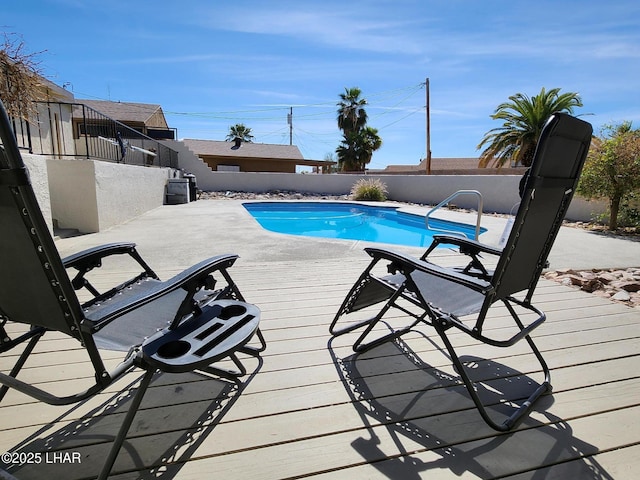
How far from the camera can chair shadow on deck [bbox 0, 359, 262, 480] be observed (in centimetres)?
109

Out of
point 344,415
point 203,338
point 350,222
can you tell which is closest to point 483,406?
point 344,415

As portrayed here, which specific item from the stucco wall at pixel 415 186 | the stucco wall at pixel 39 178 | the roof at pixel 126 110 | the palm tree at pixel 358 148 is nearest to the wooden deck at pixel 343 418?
the stucco wall at pixel 39 178

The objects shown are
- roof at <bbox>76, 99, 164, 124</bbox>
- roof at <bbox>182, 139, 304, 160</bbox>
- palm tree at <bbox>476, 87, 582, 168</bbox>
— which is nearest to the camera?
palm tree at <bbox>476, 87, 582, 168</bbox>

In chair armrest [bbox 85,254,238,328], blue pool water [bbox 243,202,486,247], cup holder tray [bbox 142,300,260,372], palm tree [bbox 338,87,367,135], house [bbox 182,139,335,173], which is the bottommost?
blue pool water [bbox 243,202,486,247]

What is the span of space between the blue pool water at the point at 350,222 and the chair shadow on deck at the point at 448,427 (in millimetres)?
6238

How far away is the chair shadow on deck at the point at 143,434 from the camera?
109 centimetres

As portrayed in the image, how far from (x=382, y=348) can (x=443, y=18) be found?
10902 mm

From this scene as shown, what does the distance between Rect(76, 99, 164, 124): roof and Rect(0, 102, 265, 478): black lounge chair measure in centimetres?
1960

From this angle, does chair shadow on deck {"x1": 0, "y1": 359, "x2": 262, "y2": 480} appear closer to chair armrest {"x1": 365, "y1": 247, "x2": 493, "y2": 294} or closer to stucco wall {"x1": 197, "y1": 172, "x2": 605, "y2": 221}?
chair armrest {"x1": 365, "y1": 247, "x2": 493, "y2": 294}

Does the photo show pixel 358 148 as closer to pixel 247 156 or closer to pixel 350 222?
pixel 247 156

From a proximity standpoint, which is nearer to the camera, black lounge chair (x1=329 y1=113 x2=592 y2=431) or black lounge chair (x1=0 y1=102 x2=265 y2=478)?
black lounge chair (x1=0 y1=102 x2=265 y2=478)

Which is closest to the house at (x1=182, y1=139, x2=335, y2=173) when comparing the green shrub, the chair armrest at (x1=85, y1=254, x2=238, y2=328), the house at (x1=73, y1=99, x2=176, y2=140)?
the house at (x1=73, y1=99, x2=176, y2=140)

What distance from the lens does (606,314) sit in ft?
7.94

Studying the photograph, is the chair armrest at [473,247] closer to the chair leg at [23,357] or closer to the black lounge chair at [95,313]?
the black lounge chair at [95,313]
